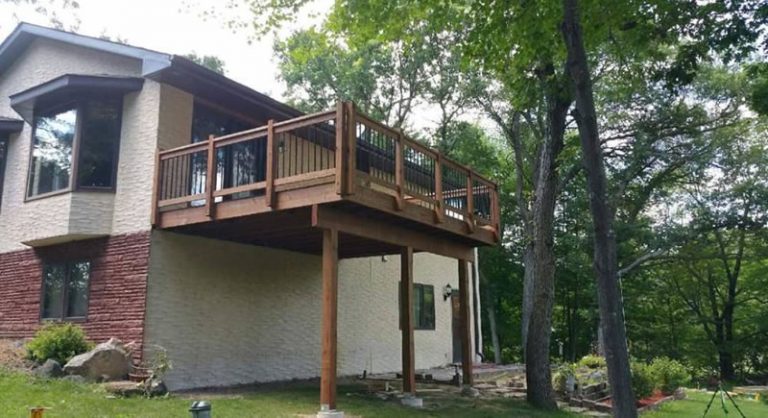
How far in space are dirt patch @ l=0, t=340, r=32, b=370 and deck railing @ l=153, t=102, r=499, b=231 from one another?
3201 mm

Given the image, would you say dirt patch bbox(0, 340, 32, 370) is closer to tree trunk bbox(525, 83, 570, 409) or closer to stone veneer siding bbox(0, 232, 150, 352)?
stone veneer siding bbox(0, 232, 150, 352)

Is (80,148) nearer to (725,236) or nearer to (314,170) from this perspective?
(314,170)

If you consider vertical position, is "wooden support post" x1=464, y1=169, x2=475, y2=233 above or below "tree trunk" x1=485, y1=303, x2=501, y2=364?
above

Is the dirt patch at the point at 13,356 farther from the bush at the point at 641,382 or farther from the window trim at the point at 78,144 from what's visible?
the bush at the point at 641,382

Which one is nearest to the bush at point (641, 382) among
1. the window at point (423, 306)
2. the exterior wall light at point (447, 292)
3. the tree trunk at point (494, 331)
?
the window at point (423, 306)

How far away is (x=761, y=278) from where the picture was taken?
25.9m

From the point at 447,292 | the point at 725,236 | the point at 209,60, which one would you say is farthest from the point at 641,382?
the point at 209,60

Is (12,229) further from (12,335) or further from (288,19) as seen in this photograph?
(288,19)

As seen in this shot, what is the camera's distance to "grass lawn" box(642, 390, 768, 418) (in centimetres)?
1212

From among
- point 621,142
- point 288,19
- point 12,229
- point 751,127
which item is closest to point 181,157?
point 288,19

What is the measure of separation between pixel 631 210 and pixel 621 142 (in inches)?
166

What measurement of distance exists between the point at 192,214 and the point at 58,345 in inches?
119

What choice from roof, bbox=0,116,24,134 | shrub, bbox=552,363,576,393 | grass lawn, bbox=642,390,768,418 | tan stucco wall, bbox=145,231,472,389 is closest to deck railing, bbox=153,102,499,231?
tan stucco wall, bbox=145,231,472,389

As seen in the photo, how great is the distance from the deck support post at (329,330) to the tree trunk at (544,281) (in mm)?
4689
